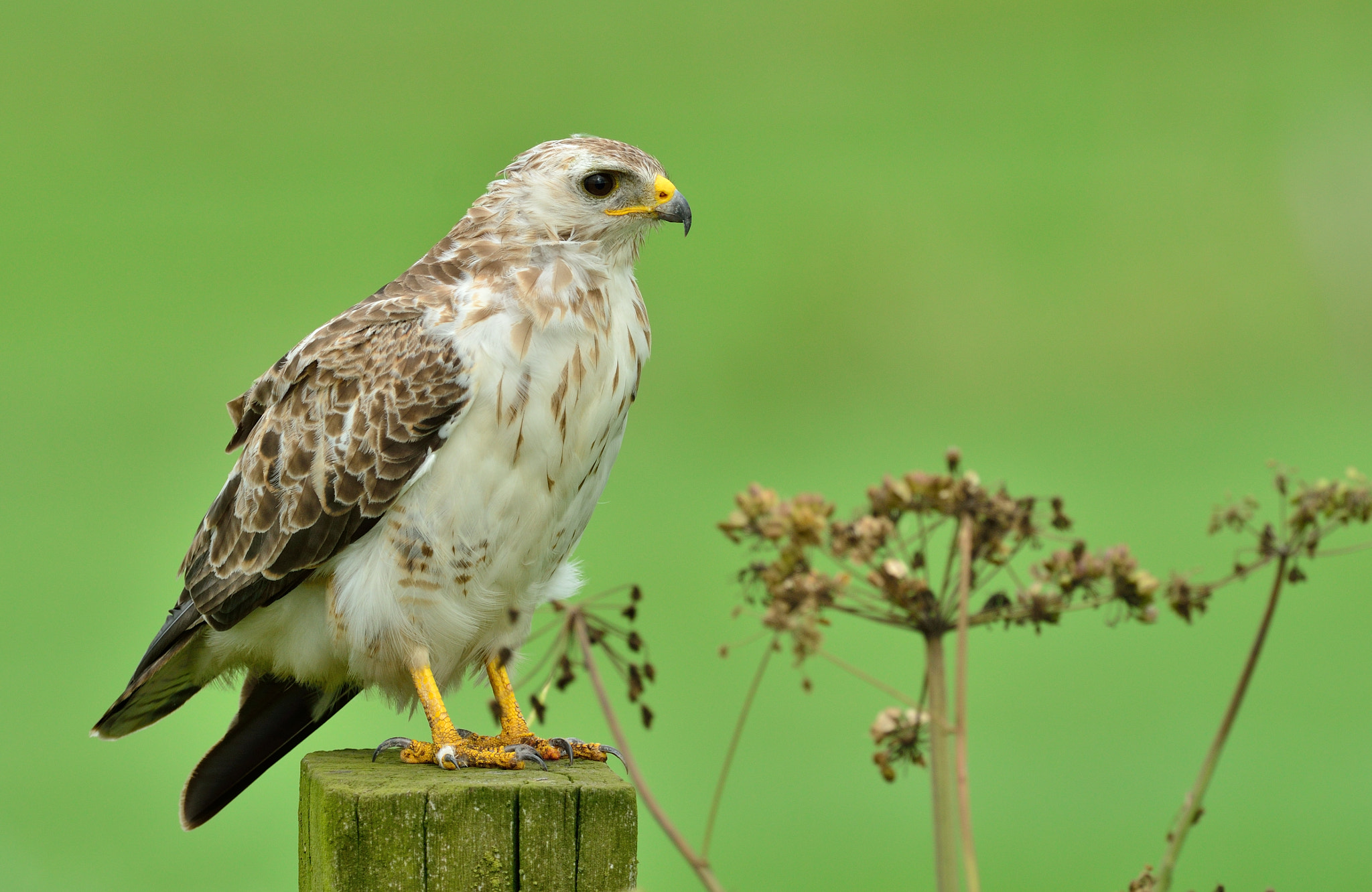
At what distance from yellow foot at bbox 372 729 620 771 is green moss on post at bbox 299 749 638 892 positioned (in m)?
0.32

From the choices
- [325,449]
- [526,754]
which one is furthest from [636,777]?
[325,449]

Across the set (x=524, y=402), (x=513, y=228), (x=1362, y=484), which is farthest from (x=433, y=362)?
(x=1362, y=484)

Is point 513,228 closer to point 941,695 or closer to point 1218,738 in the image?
point 941,695

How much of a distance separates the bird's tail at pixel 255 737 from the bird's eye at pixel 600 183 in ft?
4.78

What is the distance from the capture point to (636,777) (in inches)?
103

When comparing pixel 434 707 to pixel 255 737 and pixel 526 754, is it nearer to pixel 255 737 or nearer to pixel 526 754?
pixel 526 754

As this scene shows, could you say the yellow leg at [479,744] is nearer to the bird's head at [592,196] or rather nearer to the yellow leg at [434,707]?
the yellow leg at [434,707]

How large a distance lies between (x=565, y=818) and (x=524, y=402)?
3.30 ft

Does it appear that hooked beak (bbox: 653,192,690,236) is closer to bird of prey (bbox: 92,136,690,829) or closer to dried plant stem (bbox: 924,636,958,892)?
bird of prey (bbox: 92,136,690,829)

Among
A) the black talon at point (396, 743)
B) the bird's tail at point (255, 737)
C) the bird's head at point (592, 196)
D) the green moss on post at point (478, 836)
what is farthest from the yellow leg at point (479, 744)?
the bird's head at point (592, 196)

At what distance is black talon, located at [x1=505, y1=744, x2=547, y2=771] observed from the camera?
8.75ft

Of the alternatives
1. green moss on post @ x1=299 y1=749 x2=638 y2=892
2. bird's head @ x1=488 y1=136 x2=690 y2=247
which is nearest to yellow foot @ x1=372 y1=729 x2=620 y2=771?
green moss on post @ x1=299 y1=749 x2=638 y2=892

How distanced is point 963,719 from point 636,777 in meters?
0.67

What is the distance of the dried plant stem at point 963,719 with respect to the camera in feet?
7.72
